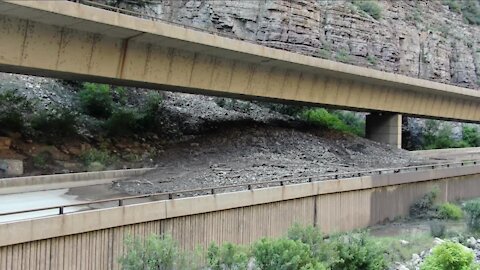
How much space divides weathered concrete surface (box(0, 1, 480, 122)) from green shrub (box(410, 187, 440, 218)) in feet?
29.4

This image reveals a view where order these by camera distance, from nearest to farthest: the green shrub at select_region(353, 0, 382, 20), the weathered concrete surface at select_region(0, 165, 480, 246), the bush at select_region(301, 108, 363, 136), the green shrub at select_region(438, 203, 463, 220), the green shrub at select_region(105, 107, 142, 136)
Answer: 1. the weathered concrete surface at select_region(0, 165, 480, 246)
2. the green shrub at select_region(438, 203, 463, 220)
3. the green shrub at select_region(105, 107, 142, 136)
4. the bush at select_region(301, 108, 363, 136)
5. the green shrub at select_region(353, 0, 382, 20)

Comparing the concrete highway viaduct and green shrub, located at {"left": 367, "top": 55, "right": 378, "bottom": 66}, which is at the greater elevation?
green shrub, located at {"left": 367, "top": 55, "right": 378, "bottom": 66}

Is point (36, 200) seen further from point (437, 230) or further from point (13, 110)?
point (437, 230)

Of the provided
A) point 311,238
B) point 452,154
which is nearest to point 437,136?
point 452,154

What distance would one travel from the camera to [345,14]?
52.2m

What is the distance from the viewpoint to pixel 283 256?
11.7 metres

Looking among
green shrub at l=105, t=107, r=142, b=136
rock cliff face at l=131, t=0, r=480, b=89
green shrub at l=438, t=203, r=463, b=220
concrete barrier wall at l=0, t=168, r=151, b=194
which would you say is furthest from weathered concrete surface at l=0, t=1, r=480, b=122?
green shrub at l=438, t=203, r=463, b=220

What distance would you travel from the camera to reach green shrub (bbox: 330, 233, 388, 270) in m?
14.0

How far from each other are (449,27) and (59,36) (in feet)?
200

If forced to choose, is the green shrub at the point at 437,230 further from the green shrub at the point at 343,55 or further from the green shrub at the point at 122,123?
the green shrub at the point at 343,55

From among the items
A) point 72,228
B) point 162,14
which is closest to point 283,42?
point 162,14

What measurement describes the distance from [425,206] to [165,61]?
14.6 meters

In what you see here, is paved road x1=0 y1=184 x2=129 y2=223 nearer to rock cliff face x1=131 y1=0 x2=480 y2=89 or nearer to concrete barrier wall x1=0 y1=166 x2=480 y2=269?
concrete barrier wall x1=0 y1=166 x2=480 y2=269

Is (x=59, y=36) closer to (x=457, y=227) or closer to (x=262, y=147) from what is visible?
(x=262, y=147)
